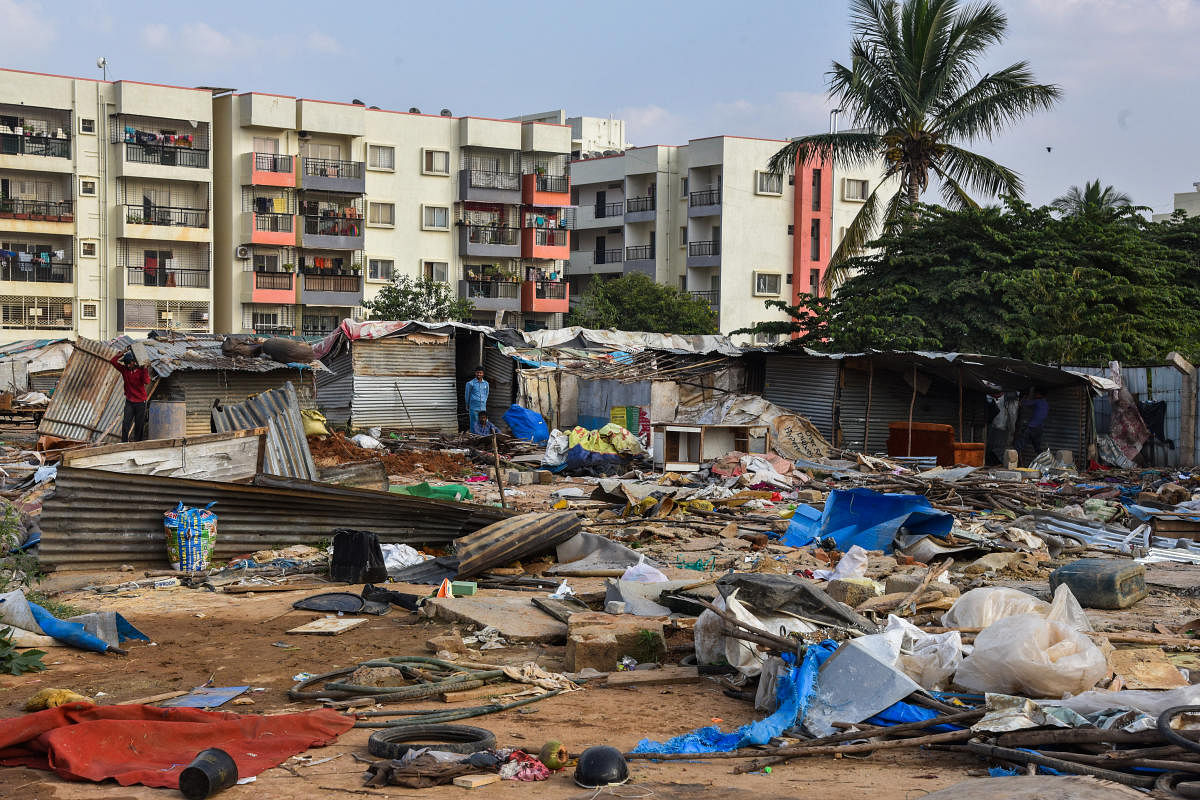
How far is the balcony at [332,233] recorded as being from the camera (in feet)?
159

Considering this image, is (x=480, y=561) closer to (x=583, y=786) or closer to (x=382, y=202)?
(x=583, y=786)

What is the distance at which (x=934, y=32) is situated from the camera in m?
26.9

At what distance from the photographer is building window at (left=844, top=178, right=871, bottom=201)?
56.2 meters

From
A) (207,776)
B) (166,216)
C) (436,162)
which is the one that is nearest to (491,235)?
(436,162)

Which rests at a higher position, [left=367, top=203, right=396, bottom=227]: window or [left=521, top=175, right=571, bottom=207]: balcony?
[left=521, top=175, right=571, bottom=207]: balcony

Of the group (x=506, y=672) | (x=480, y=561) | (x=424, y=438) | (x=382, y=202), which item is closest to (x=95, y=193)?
(x=382, y=202)

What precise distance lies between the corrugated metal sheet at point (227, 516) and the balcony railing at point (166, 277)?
3787 cm

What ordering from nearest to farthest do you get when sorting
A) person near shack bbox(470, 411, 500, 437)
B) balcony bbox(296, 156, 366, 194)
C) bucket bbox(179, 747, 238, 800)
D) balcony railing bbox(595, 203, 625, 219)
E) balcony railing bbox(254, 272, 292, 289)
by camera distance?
bucket bbox(179, 747, 238, 800), person near shack bbox(470, 411, 500, 437), balcony railing bbox(254, 272, 292, 289), balcony bbox(296, 156, 366, 194), balcony railing bbox(595, 203, 625, 219)

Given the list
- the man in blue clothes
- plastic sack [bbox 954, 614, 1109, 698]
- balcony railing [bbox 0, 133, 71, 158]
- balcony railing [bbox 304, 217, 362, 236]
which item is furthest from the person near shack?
balcony railing [bbox 0, 133, 71, 158]

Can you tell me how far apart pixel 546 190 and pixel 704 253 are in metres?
8.28

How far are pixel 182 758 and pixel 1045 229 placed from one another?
84.6 ft

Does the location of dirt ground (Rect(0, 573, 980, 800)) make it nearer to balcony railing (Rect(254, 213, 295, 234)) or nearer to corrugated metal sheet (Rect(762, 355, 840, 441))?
corrugated metal sheet (Rect(762, 355, 840, 441))

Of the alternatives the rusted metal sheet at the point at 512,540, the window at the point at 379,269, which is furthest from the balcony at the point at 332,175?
the rusted metal sheet at the point at 512,540

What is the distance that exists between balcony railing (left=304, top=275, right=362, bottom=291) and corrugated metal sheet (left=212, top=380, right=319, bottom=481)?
36.2 m
